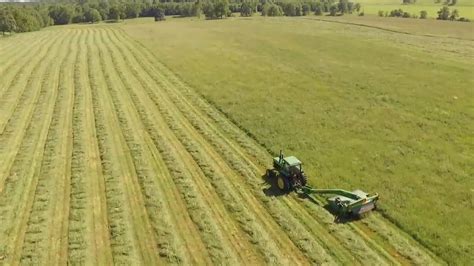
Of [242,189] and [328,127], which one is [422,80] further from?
[242,189]

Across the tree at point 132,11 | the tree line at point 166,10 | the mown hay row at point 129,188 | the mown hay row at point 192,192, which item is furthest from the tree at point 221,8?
the mown hay row at point 192,192

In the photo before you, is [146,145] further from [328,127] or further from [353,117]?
[353,117]

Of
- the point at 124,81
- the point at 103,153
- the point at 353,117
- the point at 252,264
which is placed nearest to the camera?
the point at 252,264

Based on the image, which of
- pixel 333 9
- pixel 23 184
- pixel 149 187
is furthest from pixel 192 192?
pixel 333 9

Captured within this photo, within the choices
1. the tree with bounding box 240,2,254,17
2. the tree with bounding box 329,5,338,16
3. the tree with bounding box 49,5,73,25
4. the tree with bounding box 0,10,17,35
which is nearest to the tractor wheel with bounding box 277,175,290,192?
the tree with bounding box 0,10,17,35

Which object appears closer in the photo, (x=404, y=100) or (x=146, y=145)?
(x=146, y=145)

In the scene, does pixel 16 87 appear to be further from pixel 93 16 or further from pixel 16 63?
pixel 93 16

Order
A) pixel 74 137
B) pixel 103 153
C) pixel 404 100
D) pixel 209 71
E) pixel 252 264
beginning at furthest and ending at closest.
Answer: pixel 209 71 → pixel 404 100 → pixel 74 137 → pixel 103 153 → pixel 252 264

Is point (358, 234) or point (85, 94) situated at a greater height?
point (85, 94)

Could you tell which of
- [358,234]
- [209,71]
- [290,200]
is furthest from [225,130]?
[209,71]
